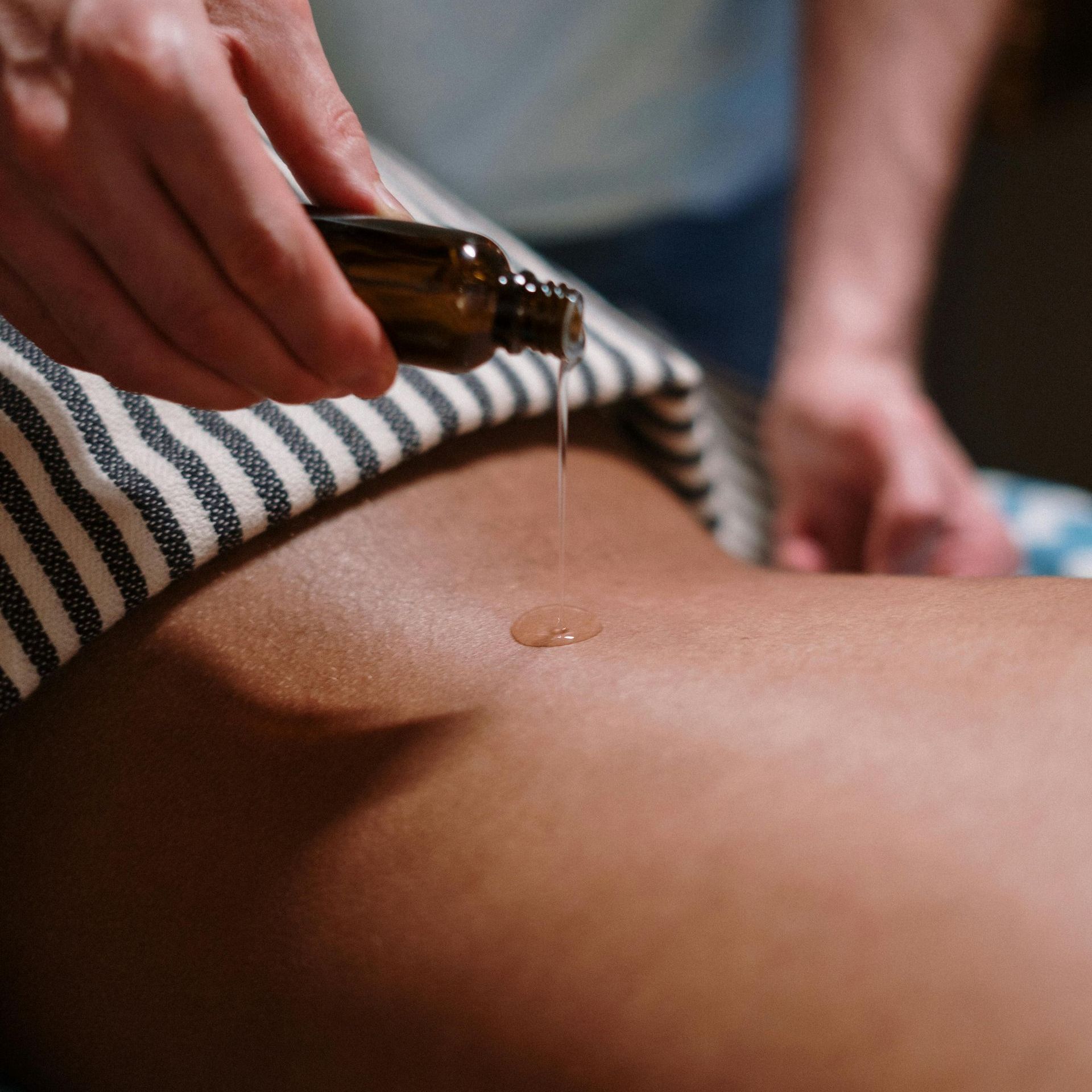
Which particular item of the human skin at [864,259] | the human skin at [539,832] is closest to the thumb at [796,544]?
the human skin at [864,259]

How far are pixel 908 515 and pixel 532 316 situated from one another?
58 centimetres

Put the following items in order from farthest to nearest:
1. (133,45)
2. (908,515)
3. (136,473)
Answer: (908,515) → (136,473) → (133,45)

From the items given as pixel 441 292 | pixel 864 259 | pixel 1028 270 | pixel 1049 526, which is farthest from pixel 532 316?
pixel 1028 270

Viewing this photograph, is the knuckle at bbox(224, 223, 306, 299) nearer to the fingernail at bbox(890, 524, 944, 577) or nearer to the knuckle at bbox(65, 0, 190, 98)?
the knuckle at bbox(65, 0, 190, 98)

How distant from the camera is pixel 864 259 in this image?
1.16 m

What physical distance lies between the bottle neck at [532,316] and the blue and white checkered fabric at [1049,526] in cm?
60

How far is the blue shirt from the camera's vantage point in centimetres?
103

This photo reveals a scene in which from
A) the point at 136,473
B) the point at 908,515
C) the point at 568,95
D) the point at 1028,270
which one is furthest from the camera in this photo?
the point at 1028,270

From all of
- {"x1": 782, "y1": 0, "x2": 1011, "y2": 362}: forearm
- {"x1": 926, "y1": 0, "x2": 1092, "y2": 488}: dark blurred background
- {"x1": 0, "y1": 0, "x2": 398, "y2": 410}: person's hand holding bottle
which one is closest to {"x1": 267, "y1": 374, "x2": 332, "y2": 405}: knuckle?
{"x1": 0, "y1": 0, "x2": 398, "y2": 410}: person's hand holding bottle

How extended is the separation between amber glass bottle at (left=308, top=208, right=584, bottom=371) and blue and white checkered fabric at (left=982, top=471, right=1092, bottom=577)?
614mm

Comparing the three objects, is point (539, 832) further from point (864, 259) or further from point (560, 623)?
point (864, 259)

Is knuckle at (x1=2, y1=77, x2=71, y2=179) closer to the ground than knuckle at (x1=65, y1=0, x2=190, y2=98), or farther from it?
closer to the ground

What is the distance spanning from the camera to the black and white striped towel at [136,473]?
18.5 inches

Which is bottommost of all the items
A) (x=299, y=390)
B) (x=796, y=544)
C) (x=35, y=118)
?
(x=796, y=544)
